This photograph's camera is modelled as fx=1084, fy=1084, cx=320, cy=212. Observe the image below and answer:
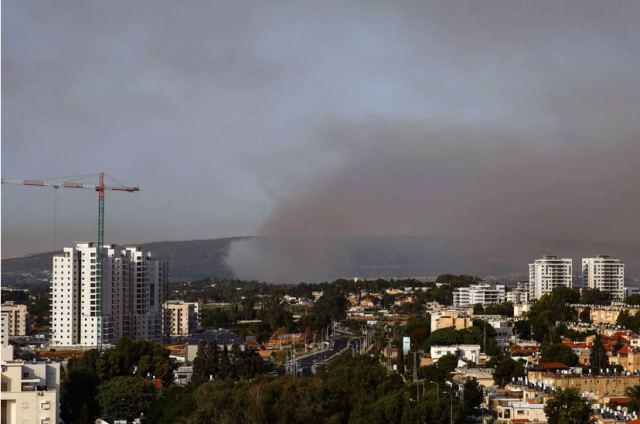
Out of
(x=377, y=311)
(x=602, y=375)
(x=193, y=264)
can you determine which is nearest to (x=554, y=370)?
(x=602, y=375)

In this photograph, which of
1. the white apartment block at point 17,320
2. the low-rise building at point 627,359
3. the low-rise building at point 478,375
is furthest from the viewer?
the white apartment block at point 17,320

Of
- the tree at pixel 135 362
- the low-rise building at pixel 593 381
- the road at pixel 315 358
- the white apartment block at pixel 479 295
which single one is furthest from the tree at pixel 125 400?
the white apartment block at pixel 479 295

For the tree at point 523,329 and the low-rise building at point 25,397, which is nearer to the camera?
the low-rise building at point 25,397

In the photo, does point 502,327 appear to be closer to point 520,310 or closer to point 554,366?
point 520,310

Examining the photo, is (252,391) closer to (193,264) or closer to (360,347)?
(360,347)

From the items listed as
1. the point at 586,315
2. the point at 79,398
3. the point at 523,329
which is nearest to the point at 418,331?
the point at 523,329

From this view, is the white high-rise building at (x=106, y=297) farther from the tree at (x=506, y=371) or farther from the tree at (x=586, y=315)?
the tree at (x=506, y=371)
